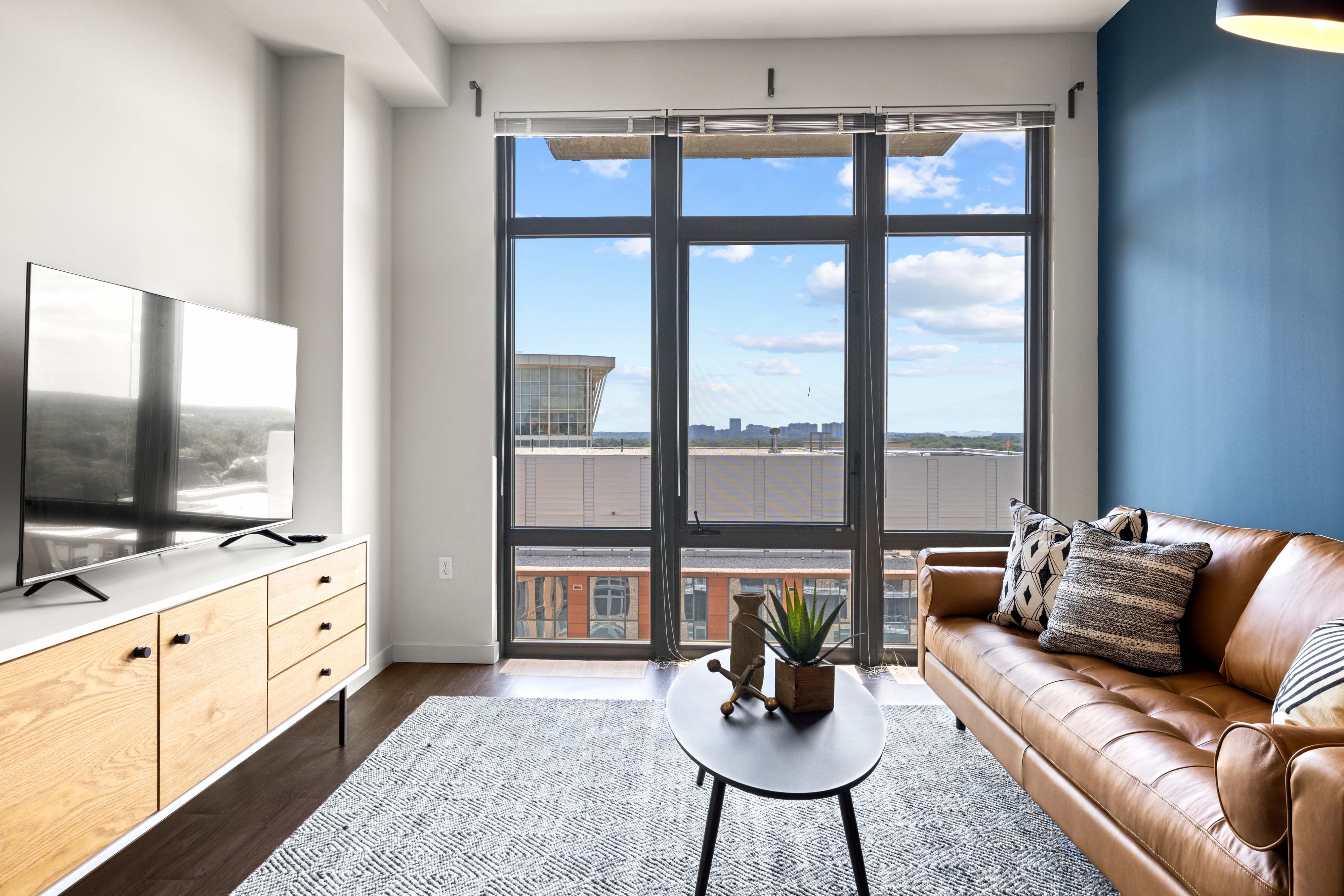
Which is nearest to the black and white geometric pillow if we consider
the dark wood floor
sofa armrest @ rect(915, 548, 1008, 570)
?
sofa armrest @ rect(915, 548, 1008, 570)

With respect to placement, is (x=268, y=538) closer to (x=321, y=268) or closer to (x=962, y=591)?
(x=321, y=268)

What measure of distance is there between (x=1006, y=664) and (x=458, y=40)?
3404 millimetres

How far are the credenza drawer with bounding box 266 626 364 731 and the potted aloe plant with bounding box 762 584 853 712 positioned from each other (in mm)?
1482

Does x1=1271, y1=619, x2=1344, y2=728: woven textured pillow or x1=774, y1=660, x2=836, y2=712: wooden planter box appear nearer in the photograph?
x1=1271, y1=619, x2=1344, y2=728: woven textured pillow

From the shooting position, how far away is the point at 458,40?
3252mm

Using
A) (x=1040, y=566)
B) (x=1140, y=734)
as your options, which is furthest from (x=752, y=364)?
(x=1140, y=734)

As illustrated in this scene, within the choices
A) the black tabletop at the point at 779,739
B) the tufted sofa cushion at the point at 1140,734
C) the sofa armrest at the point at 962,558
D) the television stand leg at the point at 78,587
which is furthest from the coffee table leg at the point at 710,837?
the television stand leg at the point at 78,587

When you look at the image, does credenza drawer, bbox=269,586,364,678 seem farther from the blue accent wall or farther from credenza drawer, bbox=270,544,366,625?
the blue accent wall

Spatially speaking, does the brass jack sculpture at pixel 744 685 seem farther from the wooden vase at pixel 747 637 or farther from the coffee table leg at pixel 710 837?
the coffee table leg at pixel 710 837

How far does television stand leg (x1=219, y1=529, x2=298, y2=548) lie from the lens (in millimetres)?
2273

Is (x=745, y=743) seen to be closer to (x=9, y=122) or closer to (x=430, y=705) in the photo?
(x=430, y=705)

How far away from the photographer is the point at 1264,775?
105 cm

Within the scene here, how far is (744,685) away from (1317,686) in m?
1.09

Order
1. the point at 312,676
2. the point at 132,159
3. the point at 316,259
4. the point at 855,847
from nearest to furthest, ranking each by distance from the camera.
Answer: the point at 855,847 < the point at 132,159 < the point at 312,676 < the point at 316,259
